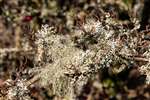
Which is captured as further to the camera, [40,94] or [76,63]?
[40,94]

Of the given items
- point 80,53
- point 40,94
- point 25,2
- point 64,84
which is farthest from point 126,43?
point 25,2

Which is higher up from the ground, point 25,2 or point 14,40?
point 25,2

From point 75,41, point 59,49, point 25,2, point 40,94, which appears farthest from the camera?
point 25,2

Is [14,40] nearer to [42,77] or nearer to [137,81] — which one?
[137,81]

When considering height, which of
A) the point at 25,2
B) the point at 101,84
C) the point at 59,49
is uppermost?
the point at 25,2

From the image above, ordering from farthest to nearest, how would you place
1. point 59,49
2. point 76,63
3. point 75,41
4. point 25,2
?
1. point 25,2
2. point 75,41
3. point 59,49
4. point 76,63

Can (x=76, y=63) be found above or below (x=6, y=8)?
below

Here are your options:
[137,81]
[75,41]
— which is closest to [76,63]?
[75,41]

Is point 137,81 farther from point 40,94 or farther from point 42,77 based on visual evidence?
point 42,77

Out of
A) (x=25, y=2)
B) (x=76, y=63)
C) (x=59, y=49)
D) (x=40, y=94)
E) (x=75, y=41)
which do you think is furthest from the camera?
(x=25, y=2)

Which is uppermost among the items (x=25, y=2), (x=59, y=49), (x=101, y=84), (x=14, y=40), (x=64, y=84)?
(x=25, y=2)
